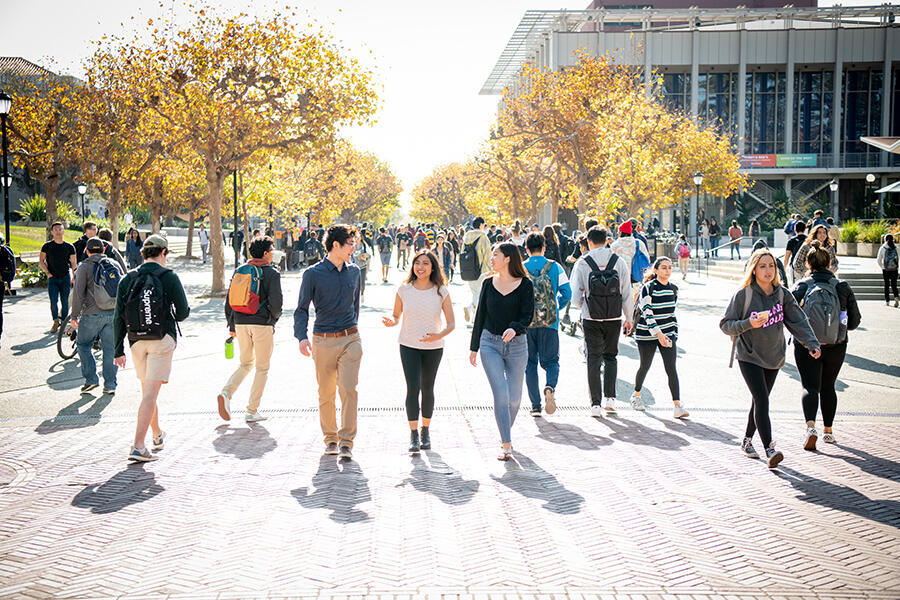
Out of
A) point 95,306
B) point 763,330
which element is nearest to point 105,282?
point 95,306

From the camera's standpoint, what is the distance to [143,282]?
6949mm

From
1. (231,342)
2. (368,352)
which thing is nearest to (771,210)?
(368,352)

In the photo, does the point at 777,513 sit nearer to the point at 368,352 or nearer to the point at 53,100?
the point at 368,352

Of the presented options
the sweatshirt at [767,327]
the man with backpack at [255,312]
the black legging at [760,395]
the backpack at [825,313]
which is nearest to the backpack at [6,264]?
the man with backpack at [255,312]

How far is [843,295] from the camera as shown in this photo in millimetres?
7270

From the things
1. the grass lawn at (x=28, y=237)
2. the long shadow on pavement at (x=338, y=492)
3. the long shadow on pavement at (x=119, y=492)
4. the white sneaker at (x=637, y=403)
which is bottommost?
the long shadow on pavement at (x=119, y=492)

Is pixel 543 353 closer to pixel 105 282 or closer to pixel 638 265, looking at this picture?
pixel 638 265

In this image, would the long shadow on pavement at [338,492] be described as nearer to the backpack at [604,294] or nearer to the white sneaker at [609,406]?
the white sneaker at [609,406]

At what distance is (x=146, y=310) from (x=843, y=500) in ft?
17.8

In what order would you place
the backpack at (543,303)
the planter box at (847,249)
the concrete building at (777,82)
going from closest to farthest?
the backpack at (543,303) → the planter box at (847,249) → the concrete building at (777,82)

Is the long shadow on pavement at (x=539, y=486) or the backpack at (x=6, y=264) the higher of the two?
A: the backpack at (x=6, y=264)

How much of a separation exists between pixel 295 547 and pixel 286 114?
19.6 meters

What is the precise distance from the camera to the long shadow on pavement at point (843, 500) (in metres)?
5.44

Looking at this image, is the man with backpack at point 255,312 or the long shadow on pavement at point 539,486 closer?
the long shadow on pavement at point 539,486
